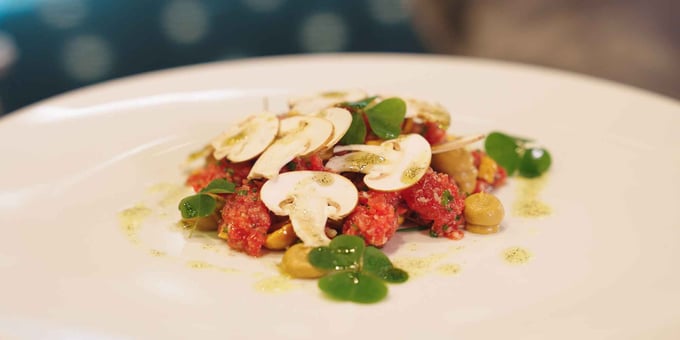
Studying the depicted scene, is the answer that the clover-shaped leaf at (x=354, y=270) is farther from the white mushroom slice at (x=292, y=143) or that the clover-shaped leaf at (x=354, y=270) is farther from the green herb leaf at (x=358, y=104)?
the green herb leaf at (x=358, y=104)

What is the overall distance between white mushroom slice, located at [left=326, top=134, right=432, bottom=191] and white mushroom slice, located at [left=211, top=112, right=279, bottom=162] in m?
0.25

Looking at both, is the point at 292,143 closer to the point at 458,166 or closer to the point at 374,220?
the point at 374,220

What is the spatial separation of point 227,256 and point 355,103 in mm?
787

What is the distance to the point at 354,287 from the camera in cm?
203

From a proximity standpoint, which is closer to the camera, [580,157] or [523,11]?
[580,157]

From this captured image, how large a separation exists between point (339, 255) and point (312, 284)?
0.11m

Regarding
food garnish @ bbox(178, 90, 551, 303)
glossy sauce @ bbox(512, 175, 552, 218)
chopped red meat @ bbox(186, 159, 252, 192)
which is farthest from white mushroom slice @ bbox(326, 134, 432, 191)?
glossy sauce @ bbox(512, 175, 552, 218)

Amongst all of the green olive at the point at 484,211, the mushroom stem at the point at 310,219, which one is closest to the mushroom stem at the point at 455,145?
the green olive at the point at 484,211

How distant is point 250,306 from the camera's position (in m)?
2.01

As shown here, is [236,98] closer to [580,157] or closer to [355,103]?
[355,103]

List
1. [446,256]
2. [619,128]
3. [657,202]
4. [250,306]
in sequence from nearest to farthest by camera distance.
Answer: [250,306] < [446,256] < [657,202] < [619,128]

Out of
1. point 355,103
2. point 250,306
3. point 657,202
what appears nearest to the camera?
point 250,306

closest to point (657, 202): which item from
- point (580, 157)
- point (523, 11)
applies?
point (580, 157)

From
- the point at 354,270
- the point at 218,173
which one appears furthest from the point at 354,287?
the point at 218,173
